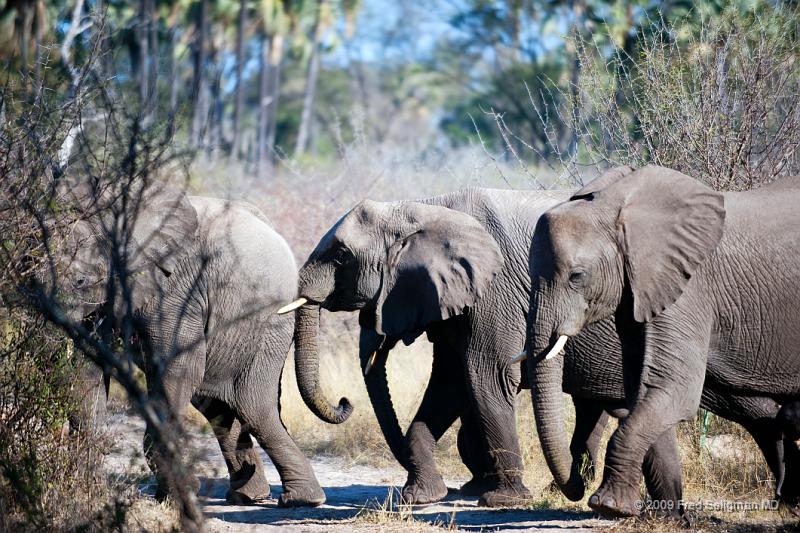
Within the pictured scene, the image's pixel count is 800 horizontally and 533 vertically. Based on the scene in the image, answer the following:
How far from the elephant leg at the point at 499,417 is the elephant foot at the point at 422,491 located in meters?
0.31

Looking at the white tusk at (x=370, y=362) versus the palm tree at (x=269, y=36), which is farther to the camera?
the palm tree at (x=269, y=36)

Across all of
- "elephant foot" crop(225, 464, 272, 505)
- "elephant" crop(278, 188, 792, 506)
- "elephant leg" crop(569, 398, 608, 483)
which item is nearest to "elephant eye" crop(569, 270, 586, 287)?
"elephant" crop(278, 188, 792, 506)

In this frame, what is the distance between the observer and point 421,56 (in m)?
53.9

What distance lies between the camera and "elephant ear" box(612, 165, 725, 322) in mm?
5832

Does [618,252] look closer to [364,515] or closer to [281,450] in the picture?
[364,515]

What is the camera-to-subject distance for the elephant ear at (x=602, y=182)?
6090 mm

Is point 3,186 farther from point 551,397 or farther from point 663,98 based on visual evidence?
point 663,98

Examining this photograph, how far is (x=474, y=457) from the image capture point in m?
7.97

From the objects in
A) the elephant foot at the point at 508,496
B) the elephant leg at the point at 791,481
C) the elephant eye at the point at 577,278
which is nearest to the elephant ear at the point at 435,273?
the elephant foot at the point at 508,496

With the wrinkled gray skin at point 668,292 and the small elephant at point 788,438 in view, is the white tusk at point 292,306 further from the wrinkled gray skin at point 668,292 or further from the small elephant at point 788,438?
the small elephant at point 788,438

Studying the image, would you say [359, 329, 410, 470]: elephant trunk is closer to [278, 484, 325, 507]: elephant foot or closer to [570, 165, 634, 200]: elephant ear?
[278, 484, 325, 507]: elephant foot

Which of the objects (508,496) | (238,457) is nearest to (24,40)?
(238,457)

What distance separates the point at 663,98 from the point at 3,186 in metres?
4.81

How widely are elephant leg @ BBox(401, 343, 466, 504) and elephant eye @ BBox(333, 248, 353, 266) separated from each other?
918 millimetres
